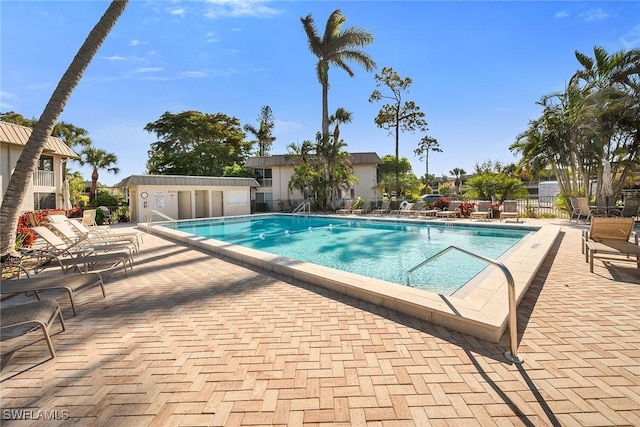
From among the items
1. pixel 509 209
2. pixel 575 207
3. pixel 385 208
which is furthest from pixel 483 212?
pixel 385 208

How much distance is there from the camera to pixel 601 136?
12445 millimetres

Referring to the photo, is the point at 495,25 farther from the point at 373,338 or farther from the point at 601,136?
the point at 373,338

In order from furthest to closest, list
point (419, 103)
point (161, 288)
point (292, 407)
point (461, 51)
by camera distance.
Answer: point (419, 103), point (461, 51), point (161, 288), point (292, 407)

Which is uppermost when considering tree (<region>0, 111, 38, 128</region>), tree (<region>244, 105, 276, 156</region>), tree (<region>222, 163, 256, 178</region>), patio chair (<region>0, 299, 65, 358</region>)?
tree (<region>244, 105, 276, 156</region>)

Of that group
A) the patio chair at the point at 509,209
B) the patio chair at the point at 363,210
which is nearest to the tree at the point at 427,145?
the patio chair at the point at 363,210

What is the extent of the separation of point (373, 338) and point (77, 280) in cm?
388

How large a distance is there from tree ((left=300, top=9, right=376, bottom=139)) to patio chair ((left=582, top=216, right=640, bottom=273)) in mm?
16076

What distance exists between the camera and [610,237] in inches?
227

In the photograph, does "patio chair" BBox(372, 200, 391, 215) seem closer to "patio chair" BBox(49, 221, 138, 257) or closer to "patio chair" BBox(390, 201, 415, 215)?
"patio chair" BBox(390, 201, 415, 215)

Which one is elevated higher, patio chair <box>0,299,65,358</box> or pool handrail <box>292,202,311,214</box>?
pool handrail <box>292,202,311,214</box>

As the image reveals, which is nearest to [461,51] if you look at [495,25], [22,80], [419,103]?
[495,25]

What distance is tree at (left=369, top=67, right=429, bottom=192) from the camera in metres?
22.3

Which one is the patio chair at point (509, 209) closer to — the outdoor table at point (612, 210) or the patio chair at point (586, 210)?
the patio chair at point (586, 210)

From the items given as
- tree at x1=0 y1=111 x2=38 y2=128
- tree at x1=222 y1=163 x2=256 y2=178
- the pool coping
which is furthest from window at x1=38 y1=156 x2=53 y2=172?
the pool coping
